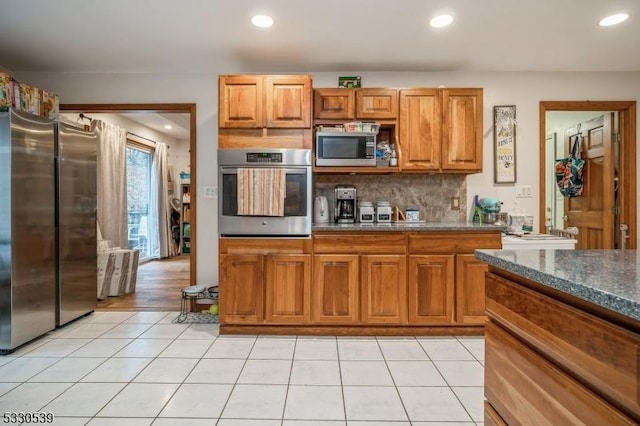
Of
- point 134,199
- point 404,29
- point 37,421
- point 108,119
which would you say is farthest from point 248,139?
point 134,199

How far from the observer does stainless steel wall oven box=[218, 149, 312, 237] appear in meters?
2.74

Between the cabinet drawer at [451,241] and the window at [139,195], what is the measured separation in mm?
5124

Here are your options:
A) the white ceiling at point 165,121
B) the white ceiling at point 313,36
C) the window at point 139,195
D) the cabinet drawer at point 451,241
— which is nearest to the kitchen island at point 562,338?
the cabinet drawer at point 451,241

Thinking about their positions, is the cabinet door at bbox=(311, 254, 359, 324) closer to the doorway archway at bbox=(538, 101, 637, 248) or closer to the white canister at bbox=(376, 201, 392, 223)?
the white canister at bbox=(376, 201, 392, 223)

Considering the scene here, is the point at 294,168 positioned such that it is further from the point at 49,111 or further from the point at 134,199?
the point at 134,199

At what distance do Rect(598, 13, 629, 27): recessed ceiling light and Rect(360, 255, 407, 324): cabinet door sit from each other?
222cm

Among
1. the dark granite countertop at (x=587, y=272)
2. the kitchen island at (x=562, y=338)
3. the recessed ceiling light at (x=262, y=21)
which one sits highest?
the recessed ceiling light at (x=262, y=21)

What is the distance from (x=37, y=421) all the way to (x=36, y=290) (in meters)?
1.32

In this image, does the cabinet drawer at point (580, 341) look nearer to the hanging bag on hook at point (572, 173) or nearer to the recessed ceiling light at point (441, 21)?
the recessed ceiling light at point (441, 21)

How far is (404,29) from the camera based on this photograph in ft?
8.36

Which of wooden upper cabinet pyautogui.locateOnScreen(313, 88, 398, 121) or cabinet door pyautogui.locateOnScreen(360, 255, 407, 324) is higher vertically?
wooden upper cabinet pyautogui.locateOnScreen(313, 88, 398, 121)

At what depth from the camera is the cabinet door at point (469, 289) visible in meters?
2.71

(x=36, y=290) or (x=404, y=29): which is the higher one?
(x=404, y=29)

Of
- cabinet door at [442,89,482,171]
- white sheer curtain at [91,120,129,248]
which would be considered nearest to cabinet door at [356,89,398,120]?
cabinet door at [442,89,482,171]
